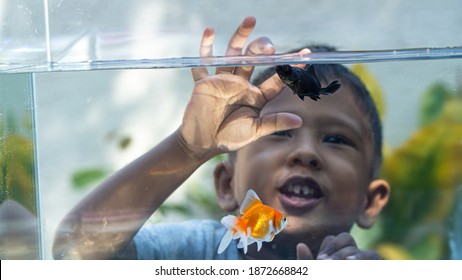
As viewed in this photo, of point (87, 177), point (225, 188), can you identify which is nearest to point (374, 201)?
point (225, 188)

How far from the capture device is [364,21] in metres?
2.12

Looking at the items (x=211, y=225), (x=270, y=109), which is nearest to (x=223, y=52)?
(x=270, y=109)

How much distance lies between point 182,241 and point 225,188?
0.78 feet

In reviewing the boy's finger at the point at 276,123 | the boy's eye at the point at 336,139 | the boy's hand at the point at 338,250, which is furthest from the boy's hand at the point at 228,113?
the boy's hand at the point at 338,250

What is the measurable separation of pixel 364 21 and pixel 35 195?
122 centimetres

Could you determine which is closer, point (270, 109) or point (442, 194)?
point (270, 109)

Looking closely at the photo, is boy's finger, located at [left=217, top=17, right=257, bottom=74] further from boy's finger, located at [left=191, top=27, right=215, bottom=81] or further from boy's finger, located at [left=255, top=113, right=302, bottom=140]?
boy's finger, located at [left=255, top=113, right=302, bottom=140]

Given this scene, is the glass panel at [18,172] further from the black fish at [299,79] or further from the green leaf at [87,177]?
the black fish at [299,79]

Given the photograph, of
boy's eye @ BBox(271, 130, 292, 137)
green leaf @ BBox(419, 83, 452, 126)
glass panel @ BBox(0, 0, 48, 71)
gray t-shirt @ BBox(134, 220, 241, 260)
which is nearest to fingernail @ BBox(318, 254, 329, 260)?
gray t-shirt @ BBox(134, 220, 241, 260)

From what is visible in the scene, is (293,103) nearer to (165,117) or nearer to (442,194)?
(165,117)

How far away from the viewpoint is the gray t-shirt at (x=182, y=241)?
7.04ft

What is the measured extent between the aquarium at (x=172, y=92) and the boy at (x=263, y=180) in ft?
0.12

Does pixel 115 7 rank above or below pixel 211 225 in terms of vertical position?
above

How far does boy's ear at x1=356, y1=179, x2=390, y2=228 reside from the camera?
2.16m
